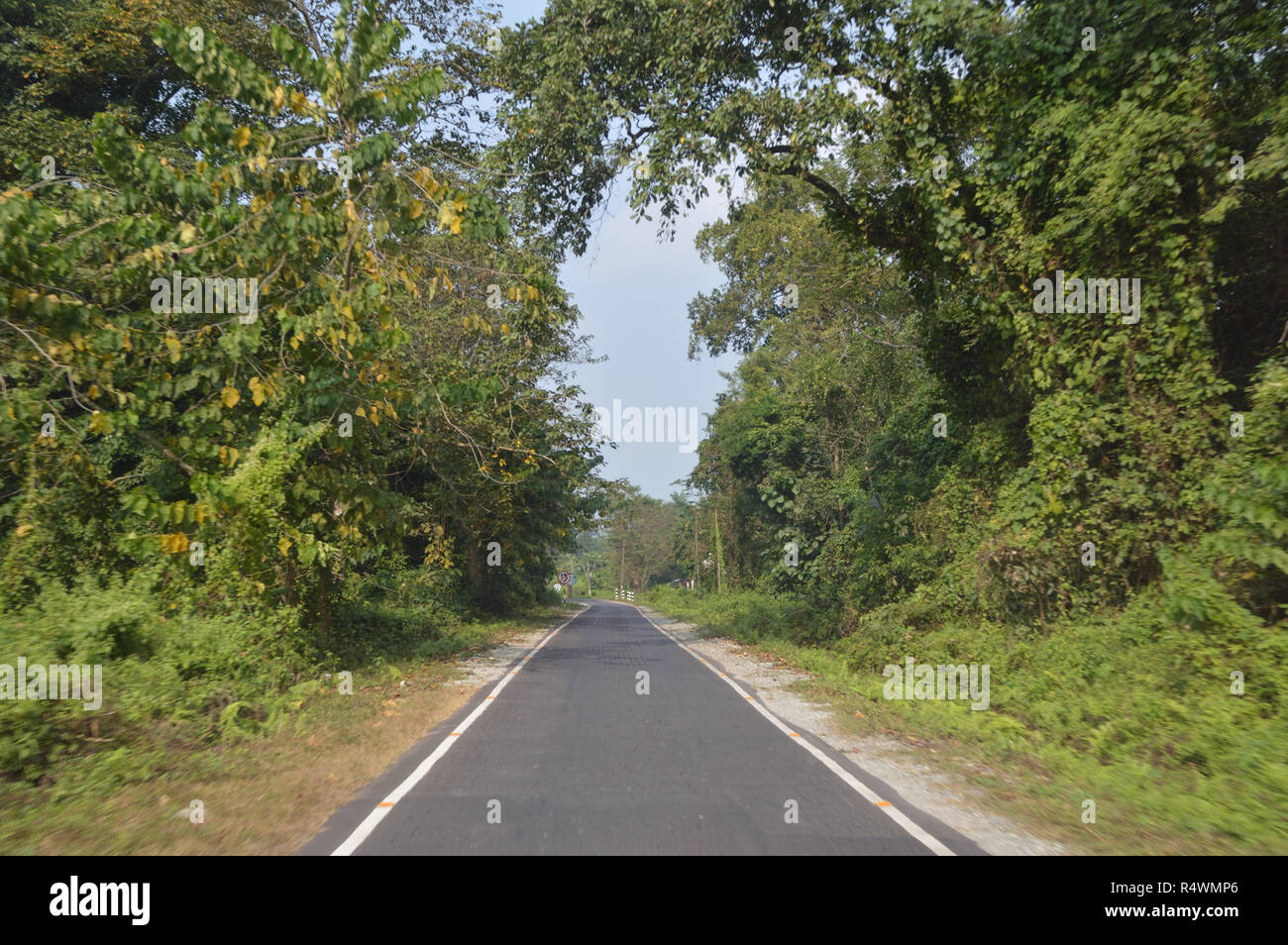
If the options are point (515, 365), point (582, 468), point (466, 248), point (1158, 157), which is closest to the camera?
point (1158, 157)

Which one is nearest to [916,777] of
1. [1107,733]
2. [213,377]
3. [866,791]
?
[866,791]

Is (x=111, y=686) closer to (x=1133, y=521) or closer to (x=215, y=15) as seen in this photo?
(x=1133, y=521)

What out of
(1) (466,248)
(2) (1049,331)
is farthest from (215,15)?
(2) (1049,331)

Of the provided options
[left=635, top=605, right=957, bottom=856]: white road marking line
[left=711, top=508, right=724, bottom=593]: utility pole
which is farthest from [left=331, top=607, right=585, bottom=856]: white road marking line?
[left=711, top=508, right=724, bottom=593]: utility pole

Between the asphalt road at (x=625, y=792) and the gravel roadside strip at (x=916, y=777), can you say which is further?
the gravel roadside strip at (x=916, y=777)

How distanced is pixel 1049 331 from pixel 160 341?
11987mm

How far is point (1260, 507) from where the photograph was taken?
7.92 meters

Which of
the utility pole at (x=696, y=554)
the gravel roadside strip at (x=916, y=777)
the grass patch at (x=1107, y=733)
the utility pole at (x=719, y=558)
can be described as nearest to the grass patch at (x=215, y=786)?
the gravel roadside strip at (x=916, y=777)

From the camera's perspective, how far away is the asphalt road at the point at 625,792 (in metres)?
5.45

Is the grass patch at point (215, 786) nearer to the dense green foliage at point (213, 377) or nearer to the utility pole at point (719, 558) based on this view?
the dense green foliage at point (213, 377)

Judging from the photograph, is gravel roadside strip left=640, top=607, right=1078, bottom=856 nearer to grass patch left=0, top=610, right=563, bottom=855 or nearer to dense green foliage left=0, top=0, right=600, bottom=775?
grass patch left=0, top=610, right=563, bottom=855

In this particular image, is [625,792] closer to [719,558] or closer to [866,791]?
[866,791]

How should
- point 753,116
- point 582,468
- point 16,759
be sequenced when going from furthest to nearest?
point 582,468
point 753,116
point 16,759

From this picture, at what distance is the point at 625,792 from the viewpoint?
Result: 6.72 meters
